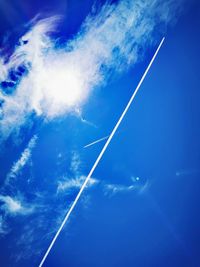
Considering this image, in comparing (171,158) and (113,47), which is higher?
(113,47)

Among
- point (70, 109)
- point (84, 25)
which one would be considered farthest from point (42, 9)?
point (70, 109)

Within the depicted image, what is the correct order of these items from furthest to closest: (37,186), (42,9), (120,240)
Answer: (120,240) → (37,186) → (42,9)

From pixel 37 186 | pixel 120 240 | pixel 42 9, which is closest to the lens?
pixel 42 9

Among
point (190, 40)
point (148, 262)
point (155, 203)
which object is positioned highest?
point (190, 40)

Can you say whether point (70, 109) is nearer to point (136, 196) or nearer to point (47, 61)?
point (47, 61)

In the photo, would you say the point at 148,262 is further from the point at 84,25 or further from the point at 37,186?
the point at 84,25

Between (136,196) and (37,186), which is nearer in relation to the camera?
(37,186)

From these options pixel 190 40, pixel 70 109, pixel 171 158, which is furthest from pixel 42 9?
pixel 171 158
